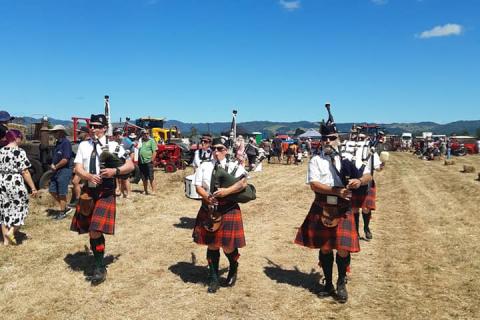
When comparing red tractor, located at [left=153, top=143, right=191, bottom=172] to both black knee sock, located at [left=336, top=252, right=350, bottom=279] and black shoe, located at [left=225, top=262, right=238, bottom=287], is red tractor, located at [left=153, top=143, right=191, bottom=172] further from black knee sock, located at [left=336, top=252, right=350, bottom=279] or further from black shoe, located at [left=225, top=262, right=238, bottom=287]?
black knee sock, located at [left=336, top=252, right=350, bottom=279]

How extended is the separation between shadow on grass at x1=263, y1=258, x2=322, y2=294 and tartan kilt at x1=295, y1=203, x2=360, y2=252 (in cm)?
65

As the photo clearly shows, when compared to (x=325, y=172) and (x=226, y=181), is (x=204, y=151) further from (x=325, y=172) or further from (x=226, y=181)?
(x=325, y=172)

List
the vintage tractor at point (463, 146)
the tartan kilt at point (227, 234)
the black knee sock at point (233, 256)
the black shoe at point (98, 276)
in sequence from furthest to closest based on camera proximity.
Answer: the vintage tractor at point (463, 146) → the black shoe at point (98, 276) → the black knee sock at point (233, 256) → the tartan kilt at point (227, 234)

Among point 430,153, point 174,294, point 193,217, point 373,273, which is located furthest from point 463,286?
point 430,153

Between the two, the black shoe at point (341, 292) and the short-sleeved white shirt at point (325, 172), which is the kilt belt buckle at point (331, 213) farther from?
the black shoe at point (341, 292)

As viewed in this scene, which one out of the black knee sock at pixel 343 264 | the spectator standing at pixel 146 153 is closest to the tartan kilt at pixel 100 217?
the black knee sock at pixel 343 264

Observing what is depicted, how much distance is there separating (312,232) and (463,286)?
2.09m

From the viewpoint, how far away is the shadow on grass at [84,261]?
573 centimetres

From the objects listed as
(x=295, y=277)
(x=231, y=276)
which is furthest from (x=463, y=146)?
(x=231, y=276)

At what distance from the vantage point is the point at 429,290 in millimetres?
5164

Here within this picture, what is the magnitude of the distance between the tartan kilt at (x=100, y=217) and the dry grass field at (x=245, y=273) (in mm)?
661

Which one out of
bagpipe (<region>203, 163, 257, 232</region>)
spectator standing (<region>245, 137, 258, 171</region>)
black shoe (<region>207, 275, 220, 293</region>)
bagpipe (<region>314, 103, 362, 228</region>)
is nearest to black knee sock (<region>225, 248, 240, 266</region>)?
black shoe (<region>207, 275, 220, 293</region>)

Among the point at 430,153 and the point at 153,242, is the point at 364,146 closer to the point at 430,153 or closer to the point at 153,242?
the point at 153,242

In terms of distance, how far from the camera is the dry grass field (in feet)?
14.9
